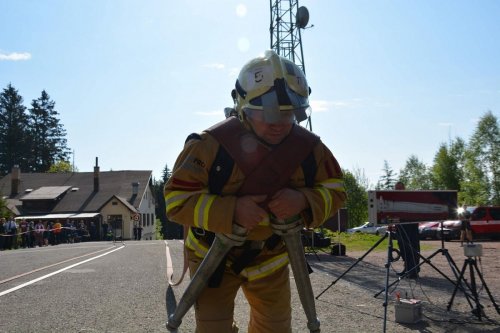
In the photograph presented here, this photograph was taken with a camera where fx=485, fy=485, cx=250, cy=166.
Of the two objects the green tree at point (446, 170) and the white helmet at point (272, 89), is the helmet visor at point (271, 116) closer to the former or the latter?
the white helmet at point (272, 89)

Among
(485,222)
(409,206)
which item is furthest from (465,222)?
(409,206)

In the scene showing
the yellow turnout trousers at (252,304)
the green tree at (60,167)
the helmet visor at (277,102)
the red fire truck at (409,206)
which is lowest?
the yellow turnout trousers at (252,304)

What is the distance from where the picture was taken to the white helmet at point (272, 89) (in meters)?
2.52

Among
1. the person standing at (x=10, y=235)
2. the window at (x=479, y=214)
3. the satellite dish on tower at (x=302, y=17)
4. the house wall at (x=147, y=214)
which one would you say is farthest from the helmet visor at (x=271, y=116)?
the house wall at (x=147, y=214)

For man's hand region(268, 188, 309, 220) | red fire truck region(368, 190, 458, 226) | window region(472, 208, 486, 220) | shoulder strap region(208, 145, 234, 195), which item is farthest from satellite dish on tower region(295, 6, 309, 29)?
man's hand region(268, 188, 309, 220)

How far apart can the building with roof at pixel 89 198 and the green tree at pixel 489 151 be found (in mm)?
37581

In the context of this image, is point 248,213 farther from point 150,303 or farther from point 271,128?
point 150,303

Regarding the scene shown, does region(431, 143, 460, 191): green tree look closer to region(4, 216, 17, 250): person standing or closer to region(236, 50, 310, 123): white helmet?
region(4, 216, 17, 250): person standing

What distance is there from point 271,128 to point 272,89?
20 centimetres

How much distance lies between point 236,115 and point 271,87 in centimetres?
37

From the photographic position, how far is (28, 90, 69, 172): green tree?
3184 inches

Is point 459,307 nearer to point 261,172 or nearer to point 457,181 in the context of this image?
point 261,172

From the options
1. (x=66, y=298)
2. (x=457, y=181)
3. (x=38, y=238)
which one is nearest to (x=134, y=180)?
(x=38, y=238)

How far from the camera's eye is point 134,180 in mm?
58781
